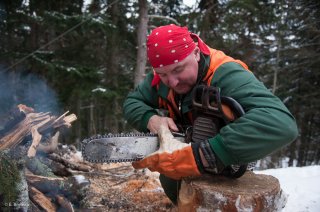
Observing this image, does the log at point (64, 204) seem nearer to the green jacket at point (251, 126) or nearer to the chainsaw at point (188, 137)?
the chainsaw at point (188, 137)

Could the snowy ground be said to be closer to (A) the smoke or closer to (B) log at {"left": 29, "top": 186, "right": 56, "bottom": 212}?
(B) log at {"left": 29, "top": 186, "right": 56, "bottom": 212}

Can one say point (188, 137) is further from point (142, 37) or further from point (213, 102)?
point (142, 37)

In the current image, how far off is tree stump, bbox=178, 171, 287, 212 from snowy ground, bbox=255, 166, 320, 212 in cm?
179

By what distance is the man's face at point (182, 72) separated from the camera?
6.54 feet

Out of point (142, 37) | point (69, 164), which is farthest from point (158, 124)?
point (142, 37)

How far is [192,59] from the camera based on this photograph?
2.03 m

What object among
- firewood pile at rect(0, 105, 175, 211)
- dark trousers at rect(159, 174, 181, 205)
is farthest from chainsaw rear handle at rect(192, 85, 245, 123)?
firewood pile at rect(0, 105, 175, 211)

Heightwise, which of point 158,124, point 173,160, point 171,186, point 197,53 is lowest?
point 171,186

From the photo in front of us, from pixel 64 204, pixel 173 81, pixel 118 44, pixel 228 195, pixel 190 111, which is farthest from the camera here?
pixel 118 44

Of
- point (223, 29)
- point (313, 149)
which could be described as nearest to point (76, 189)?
point (223, 29)

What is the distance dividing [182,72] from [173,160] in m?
0.55

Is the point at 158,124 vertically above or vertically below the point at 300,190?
above

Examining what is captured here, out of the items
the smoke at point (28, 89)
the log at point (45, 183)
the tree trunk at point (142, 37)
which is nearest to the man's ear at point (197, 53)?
the log at point (45, 183)

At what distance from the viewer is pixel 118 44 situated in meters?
9.82
